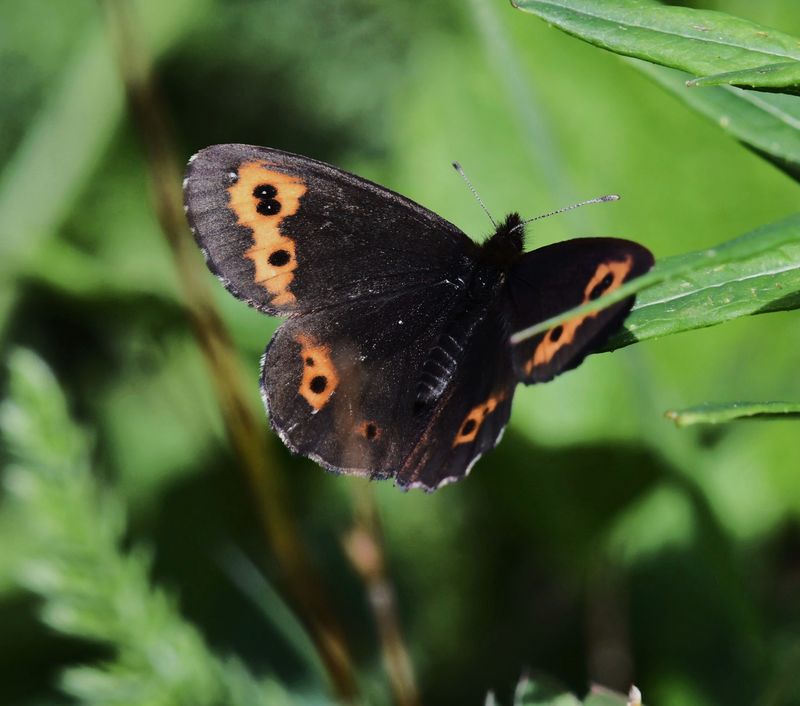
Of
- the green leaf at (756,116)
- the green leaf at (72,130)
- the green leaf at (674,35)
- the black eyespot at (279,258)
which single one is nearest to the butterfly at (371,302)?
the black eyespot at (279,258)

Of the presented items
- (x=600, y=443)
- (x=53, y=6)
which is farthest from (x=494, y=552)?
(x=53, y=6)

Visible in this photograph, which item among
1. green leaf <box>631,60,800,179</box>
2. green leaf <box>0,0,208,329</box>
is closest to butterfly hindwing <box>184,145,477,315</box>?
green leaf <box>631,60,800,179</box>

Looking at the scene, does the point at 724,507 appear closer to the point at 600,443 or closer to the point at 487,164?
the point at 600,443

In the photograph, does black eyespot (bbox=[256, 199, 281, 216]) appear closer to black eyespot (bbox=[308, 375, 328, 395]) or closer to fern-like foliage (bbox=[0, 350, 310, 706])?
black eyespot (bbox=[308, 375, 328, 395])

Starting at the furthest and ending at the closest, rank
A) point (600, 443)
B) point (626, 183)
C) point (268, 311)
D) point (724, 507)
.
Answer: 1. point (626, 183)
2. point (600, 443)
3. point (724, 507)
4. point (268, 311)

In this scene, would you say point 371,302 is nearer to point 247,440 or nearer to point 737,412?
point 247,440

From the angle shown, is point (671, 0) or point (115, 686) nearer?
point (115, 686)

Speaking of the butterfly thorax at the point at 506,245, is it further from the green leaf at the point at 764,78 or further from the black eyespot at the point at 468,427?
the green leaf at the point at 764,78
